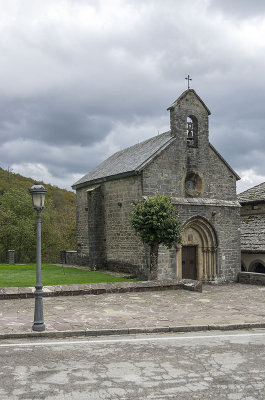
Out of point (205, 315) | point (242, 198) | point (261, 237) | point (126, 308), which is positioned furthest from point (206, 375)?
point (242, 198)

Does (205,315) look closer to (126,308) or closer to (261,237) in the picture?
(126,308)

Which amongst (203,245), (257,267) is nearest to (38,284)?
(203,245)

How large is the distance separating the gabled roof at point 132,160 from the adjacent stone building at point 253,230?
28.2 ft

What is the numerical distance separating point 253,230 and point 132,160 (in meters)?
9.67

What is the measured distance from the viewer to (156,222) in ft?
64.2

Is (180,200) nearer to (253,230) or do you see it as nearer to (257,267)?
(253,230)

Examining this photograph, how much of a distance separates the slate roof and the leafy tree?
834cm

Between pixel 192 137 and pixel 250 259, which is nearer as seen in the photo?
pixel 192 137

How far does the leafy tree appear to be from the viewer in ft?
64.7

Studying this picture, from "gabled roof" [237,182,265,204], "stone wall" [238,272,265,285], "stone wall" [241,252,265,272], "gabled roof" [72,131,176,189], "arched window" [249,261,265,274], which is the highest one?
"gabled roof" [72,131,176,189]

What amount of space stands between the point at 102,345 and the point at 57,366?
1.82 m

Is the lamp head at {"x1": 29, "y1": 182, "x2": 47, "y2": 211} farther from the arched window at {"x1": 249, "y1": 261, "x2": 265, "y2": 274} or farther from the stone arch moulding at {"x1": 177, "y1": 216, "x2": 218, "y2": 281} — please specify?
the arched window at {"x1": 249, "y1": 261, "x2": 265, "y2": 274}

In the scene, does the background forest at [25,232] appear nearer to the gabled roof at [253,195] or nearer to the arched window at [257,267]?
the gabled roof at [253,195]

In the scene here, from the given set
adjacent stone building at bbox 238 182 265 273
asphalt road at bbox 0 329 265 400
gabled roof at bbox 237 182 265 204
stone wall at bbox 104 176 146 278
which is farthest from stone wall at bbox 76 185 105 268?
asphalt road at bbox 0 329 265 400
